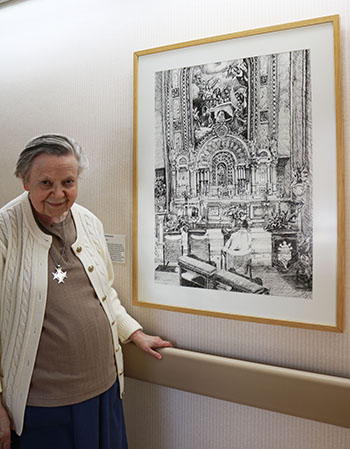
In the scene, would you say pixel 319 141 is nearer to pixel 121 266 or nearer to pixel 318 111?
pixel 318 111

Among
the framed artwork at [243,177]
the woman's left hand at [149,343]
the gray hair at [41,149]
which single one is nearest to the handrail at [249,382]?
the woman's left hand at [149,343]

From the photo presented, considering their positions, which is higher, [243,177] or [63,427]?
[243,177]

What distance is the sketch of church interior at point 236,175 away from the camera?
4.50 ft

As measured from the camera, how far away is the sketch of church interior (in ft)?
4.50

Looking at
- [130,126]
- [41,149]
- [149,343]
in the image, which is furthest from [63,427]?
[130,126]

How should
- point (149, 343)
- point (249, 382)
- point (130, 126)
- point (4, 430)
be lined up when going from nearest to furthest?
point (4, 430) < point (249, 382) < point (149, 343) < point (130, 126)

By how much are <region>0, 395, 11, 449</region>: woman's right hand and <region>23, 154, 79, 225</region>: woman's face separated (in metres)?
0.65

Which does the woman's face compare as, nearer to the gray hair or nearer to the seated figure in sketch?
the gray hair

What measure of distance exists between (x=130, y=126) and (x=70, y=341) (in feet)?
3.03

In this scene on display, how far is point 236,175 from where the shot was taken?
1.47 metres

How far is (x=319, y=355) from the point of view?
4.50 feet

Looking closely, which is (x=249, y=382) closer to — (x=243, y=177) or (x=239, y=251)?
(x=239, y=251)

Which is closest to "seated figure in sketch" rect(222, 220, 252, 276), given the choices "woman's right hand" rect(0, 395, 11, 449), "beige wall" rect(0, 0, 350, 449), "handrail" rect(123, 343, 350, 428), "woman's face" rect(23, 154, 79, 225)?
"beige wall" rect(0, 0, 350, 449)

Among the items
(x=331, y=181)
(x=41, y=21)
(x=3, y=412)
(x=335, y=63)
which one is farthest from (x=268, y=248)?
(x=41, y=21)
